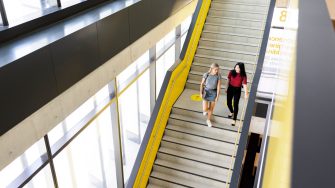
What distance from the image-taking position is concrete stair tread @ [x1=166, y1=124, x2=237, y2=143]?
9508mm

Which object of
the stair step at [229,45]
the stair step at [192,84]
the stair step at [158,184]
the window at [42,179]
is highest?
the stair step at [229,45]

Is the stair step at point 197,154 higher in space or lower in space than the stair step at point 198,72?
lower

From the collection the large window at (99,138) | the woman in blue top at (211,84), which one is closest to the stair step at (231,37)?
the large window at (99,138)

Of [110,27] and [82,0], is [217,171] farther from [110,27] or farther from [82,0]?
[82,0]

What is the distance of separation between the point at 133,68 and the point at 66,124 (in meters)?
3.55

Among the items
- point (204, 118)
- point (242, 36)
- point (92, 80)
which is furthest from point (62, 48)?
point (242, 36)

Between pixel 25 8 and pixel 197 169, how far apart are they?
602cm

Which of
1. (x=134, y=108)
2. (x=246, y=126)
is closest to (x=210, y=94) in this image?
(x=246, y=126)

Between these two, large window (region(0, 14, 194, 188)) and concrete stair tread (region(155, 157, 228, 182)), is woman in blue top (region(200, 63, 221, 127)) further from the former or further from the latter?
large window (region(0, 14, 194, 188))

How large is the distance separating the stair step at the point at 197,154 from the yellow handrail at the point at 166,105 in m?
0.33

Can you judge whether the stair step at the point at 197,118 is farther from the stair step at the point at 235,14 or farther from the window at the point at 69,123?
the stair step at the point at 235,14

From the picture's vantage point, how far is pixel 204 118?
9969mm

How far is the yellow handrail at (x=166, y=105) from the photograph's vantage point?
928 cm

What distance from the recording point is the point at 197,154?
9500 millimetres
